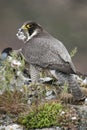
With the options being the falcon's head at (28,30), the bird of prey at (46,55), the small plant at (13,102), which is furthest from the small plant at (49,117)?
the falcon's head at (28,30)

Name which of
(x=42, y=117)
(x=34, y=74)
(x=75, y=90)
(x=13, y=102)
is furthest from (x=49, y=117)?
(x=34, y=74)

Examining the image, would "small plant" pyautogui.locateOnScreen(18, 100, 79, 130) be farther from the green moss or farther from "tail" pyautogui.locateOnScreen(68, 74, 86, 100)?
"tail" pyautogui.locateOnScreen(68, 74, 86, 100)

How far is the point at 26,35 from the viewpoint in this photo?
1312cm

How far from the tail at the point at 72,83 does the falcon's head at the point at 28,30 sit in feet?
5.50

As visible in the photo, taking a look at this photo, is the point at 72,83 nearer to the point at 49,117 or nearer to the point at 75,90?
the point at 75,90

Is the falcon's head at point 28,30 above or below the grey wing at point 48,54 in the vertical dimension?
above

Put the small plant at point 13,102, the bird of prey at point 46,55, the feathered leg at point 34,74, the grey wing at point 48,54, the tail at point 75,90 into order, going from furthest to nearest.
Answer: the feathered leg at point 34,74 → the grey wing at point 48,54 → the bird of prey at point 46,55 → the tail at point 75,90 → the small plant at point 13,102

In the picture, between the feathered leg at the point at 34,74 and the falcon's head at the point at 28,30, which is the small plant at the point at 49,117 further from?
the falcon's head at the point at 28,30

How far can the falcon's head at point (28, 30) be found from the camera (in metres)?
13.0

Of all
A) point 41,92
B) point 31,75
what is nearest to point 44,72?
point 31,75

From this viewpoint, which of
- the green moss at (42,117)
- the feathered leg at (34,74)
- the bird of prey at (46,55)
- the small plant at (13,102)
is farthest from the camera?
the feathered leg at (34,74)

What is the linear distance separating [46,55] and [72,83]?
0.97 meters

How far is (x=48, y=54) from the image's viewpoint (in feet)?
39.4

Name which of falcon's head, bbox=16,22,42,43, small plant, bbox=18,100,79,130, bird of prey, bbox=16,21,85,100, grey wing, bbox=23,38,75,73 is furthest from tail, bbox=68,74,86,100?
falcon's head, bbox=16,22,42,43
